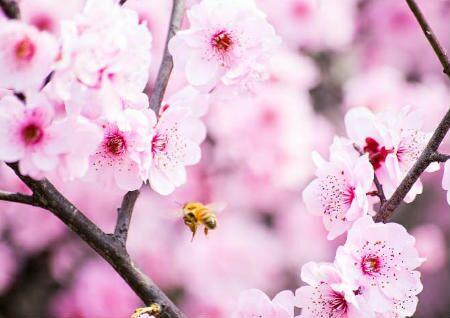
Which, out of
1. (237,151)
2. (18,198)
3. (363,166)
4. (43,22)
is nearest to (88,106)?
(18,198)

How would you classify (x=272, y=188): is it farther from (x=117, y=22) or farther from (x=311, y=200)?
(x=117, y=22)

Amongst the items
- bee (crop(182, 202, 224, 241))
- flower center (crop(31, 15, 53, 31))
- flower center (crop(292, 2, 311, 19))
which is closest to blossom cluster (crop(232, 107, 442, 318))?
bee (crop(182, 202, 224, 241))

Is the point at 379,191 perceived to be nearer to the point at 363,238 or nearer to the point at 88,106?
the point at 363,238

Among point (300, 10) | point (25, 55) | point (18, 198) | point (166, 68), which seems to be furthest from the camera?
point (300, 10)

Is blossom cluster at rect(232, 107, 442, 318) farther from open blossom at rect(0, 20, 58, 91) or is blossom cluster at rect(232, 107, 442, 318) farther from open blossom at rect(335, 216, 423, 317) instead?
open blossom at rect(0, 20, 58, 91)

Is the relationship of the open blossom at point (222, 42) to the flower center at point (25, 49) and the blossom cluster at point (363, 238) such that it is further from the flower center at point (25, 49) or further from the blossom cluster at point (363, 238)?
the flower center at point (25, 49)

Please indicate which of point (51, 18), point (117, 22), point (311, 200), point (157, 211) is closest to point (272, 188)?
point (157, 211)
